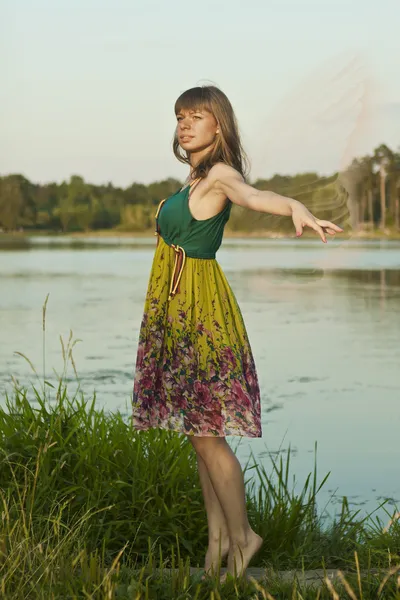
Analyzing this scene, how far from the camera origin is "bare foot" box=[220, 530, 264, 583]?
3.23m

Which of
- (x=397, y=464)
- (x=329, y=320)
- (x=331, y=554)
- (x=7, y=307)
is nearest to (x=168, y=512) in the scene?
(x=331, y=554)

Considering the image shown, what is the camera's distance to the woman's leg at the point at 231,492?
10.5ft

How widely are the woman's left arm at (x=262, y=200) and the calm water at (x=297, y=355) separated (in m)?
1.93

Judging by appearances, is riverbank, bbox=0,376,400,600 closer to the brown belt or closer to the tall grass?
the tall grass

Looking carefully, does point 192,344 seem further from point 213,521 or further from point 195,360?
point 213,521

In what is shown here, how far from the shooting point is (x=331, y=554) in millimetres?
3859

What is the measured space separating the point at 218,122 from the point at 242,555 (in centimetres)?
141

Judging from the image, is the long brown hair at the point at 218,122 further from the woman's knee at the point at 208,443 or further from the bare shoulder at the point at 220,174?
the woman's knee at the point at 208,443

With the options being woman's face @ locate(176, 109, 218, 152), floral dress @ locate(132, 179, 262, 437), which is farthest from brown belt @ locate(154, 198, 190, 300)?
woman's face @ locate(176, 109, 218, 152)

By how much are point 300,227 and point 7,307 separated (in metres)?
14.8

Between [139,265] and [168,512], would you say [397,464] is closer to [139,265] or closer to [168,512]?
[168,512]

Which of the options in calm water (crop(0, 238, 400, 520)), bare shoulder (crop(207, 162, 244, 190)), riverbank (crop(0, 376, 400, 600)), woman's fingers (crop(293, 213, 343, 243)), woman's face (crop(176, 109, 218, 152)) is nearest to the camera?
woman's fingers (crop(293, 213, 343, 243))

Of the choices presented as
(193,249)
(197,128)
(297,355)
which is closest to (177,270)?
(193,249)

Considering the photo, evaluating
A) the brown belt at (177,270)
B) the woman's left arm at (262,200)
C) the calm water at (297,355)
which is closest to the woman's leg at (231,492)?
the brown belt at (177,270)
